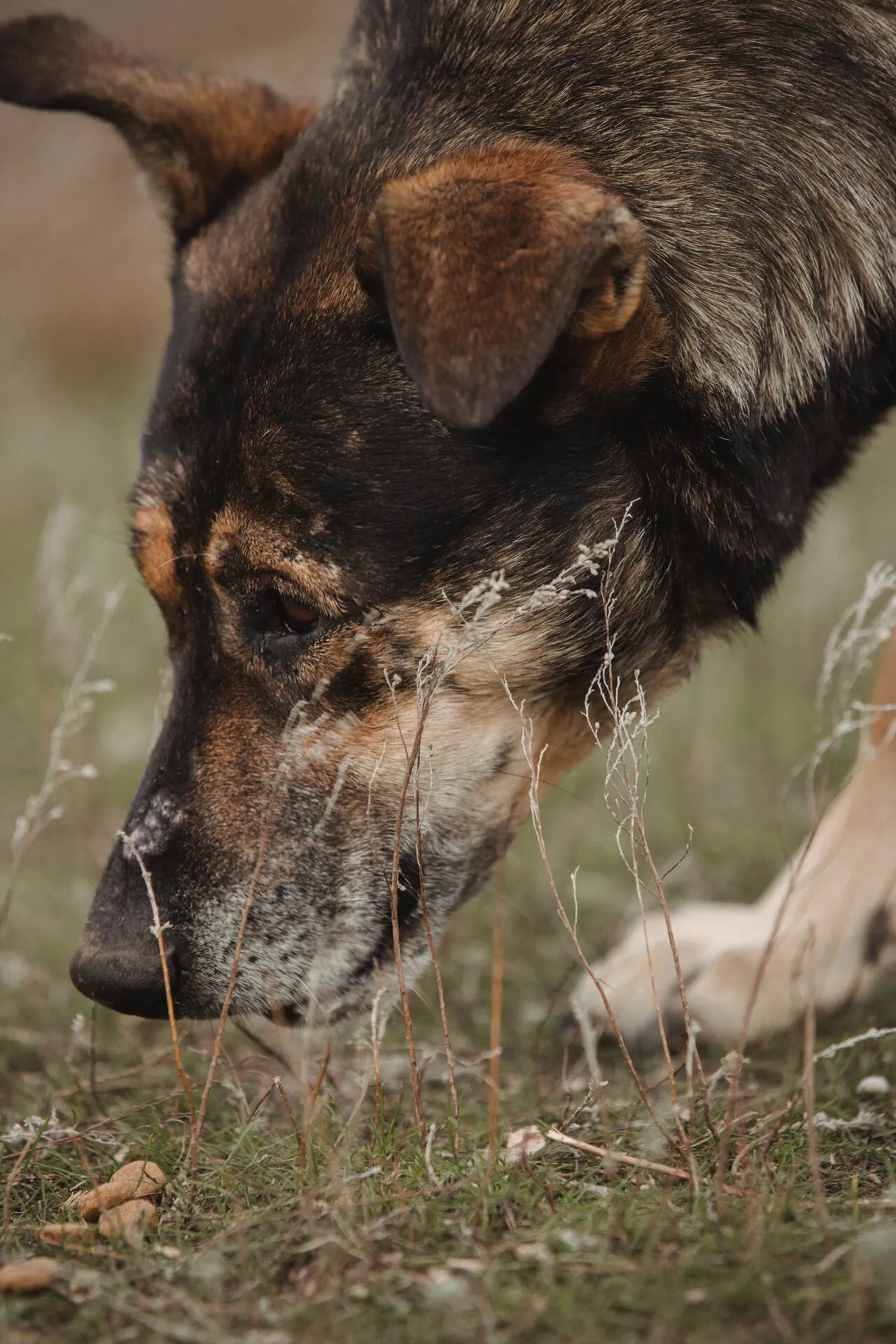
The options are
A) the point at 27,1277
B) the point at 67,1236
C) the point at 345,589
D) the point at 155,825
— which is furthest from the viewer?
the point at 155,825

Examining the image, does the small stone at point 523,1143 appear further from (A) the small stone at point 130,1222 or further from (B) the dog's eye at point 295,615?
(B) the dog's eye at point 295,615

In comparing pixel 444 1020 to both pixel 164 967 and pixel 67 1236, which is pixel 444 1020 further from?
pixel 67 1236

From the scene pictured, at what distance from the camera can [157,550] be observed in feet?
8.29

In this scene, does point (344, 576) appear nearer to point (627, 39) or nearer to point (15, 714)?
point (627, 39)

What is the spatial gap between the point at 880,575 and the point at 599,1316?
4.41 ft

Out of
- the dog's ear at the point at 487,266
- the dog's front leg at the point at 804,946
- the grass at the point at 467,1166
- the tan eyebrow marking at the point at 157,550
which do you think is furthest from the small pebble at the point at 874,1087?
the tan eyebrow marking at the point at 157,550

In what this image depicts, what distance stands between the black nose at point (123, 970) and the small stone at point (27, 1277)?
62 cm

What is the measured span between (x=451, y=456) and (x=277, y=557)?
0.38 m

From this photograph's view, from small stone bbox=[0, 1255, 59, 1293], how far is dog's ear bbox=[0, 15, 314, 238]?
2219 mm

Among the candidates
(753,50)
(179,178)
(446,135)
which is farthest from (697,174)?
(179,178)

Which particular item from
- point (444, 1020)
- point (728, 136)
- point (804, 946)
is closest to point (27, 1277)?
point (444, 1020)

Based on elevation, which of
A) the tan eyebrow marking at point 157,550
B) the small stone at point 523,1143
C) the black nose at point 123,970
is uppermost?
the tan eyebrow marking at point 157,550

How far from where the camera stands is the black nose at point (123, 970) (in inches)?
93.0

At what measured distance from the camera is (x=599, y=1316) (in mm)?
1643
